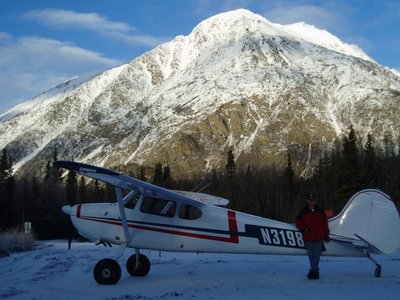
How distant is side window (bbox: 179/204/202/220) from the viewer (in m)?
14.2

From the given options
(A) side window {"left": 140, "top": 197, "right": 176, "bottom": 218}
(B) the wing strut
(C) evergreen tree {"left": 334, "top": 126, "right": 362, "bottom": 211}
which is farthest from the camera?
(C) evergreen tree {"left": 334, "top": 126, "right": 362, "bottom": 211}

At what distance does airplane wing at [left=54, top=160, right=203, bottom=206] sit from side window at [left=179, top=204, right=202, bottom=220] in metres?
0.22

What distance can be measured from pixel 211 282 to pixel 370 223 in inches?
167

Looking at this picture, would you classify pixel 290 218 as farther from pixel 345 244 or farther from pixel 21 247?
pixel 345 244

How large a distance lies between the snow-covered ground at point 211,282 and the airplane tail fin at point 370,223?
86cm

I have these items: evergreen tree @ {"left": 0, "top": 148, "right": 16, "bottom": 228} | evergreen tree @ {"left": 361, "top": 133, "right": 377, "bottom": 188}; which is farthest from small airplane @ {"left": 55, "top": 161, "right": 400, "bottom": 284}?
evergreen tree @ {"left": 361, "top": 133, "right": 377, "bottom": 188}

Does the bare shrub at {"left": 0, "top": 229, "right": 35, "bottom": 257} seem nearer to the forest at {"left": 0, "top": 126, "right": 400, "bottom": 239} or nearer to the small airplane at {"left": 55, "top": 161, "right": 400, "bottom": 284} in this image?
the small airplane at {"left": 55, "top": 161, "right": 400, "bottom": 284}

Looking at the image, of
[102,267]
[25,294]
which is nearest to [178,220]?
[102,267]

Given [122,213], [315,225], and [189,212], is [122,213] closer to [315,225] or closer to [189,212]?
[189,212]

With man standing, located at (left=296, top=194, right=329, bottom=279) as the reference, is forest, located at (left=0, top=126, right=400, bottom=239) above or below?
above

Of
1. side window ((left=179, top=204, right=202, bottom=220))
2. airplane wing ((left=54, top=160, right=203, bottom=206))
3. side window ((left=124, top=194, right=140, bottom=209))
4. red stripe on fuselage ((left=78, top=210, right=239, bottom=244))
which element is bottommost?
red stripe on fuselage ((left=78, top=210, right=239, bottom=244))

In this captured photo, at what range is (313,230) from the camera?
1302 cm

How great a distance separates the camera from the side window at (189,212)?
46.5 ft

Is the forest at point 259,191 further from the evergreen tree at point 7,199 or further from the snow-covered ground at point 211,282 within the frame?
the snow-covered ground at point 211,282
